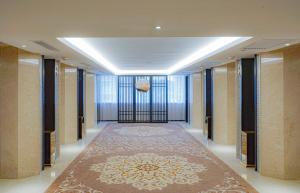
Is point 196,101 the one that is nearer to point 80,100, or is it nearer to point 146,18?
point 80,100

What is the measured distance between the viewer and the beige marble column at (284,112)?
24.0 feet

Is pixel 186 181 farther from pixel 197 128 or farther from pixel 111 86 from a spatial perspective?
pixel 111 86

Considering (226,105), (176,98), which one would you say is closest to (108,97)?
(176,98)

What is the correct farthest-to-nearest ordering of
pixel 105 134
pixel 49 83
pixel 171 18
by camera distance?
pixel 105 134 → pixel 49 83 → pixel 171 18

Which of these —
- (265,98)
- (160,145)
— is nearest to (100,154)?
(160,145)

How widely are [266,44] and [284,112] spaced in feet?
6.31

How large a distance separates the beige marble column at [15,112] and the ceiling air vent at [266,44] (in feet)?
17.4

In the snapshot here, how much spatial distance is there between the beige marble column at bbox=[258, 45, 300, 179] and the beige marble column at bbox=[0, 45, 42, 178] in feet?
19.9

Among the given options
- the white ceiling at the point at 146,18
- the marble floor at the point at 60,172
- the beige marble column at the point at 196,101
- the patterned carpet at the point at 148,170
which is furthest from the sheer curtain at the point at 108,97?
the white ceiling at the point at 146,18

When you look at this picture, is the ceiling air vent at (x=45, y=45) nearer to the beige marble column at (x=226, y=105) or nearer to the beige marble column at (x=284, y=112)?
the beige marble column at (x=284, y=112)

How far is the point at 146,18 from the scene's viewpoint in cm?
399

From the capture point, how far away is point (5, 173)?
7.38 m

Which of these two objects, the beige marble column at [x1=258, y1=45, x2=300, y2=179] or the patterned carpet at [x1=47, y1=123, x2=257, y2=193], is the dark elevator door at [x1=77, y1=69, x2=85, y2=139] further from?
the beige marble column at [x1=258, y1=45, x2=300, y2=179]

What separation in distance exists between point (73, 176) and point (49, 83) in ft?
9.96
